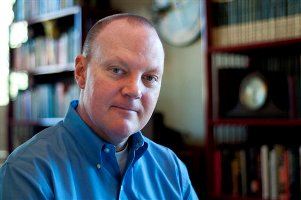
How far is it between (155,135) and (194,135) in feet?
0.82

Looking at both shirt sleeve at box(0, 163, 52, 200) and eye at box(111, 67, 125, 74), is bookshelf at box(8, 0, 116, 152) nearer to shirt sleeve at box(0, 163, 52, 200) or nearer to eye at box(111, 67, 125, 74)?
eye at box(111, 67, 125, 74)

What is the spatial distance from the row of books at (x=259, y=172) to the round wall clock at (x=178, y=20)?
0.85m

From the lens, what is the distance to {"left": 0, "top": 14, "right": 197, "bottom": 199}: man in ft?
3.25

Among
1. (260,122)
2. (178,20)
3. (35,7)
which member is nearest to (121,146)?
(260,122)

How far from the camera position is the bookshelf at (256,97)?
1.87m

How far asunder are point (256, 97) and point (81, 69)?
Answer: 1094mm

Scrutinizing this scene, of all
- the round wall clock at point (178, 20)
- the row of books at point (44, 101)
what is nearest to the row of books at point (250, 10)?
the round wall clock at point (178, 20)

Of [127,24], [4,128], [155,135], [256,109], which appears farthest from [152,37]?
[4,128]

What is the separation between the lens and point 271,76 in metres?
1.97

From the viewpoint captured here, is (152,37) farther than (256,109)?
No

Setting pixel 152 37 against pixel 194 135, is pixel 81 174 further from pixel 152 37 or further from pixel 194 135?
pixel 194 135

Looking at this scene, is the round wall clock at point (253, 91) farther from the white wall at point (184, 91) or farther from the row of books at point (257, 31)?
the white wall at point (184, 91)

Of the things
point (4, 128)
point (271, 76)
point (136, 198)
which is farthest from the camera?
point (4, 128)

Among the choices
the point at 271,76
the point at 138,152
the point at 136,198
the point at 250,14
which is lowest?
the point at 136,198
